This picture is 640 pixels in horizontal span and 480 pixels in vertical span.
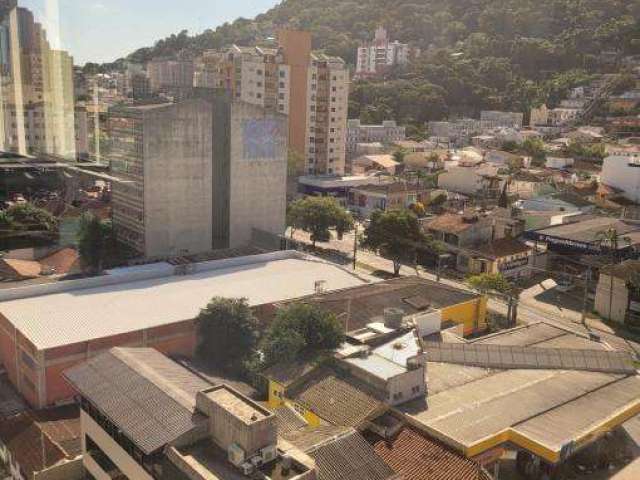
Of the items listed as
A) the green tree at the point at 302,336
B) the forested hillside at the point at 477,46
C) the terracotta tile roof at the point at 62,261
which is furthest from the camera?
the forested hillside at the point at 477,46

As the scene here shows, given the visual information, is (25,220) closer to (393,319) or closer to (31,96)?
(31,96)

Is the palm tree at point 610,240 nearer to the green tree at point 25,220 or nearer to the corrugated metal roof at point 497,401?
the corrugated metal roof at point 497,401

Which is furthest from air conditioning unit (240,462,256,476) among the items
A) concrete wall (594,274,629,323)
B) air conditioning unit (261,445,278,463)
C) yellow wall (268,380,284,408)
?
concrete wall (594,274,629,323)

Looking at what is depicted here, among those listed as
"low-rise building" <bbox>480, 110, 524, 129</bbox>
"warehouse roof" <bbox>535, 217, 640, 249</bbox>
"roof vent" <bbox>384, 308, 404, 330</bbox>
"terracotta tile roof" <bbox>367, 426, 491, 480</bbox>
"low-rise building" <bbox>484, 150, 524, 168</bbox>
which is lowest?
"terracotta tile roof" <bbox>367, 426, 491, 480</bbox>

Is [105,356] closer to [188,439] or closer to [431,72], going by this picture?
[188,439]

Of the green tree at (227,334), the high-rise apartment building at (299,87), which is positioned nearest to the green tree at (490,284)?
the green tree at (227,334)

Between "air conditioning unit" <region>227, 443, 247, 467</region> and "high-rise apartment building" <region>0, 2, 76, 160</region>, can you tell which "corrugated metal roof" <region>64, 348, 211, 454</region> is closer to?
"air conditioning unit" <region>227, 443, 247, 467</region>
